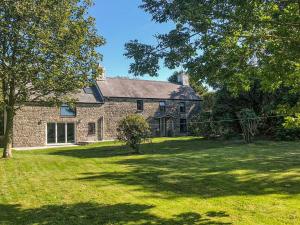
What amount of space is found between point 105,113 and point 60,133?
18.9 feet

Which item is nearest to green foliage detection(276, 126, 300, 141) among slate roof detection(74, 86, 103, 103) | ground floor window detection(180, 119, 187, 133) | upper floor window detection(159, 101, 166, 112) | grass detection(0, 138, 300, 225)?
grass detection(0, 138, 300, 225)

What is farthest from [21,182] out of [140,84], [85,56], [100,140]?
[140,84]

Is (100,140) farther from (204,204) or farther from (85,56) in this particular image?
(204,204)

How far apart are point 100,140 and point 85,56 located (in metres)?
18.8

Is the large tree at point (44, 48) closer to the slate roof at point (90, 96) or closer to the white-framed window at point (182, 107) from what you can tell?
the slate roof at point (90, 96)

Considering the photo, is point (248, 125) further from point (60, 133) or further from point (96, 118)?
point (60, 133)

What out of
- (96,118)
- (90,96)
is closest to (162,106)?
(96,118)

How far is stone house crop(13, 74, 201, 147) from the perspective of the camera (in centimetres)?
3247

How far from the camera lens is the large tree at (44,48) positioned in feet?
57.2

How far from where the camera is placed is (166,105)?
141 feet

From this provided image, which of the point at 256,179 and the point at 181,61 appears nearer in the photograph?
the point at 181,61

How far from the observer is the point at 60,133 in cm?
3412

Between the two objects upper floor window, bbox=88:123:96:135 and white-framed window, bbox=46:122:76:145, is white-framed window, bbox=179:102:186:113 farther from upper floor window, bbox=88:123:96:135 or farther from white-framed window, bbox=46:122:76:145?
white-framed window, bbox=46:122:76:145

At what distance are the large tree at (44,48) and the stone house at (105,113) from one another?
13.0m
